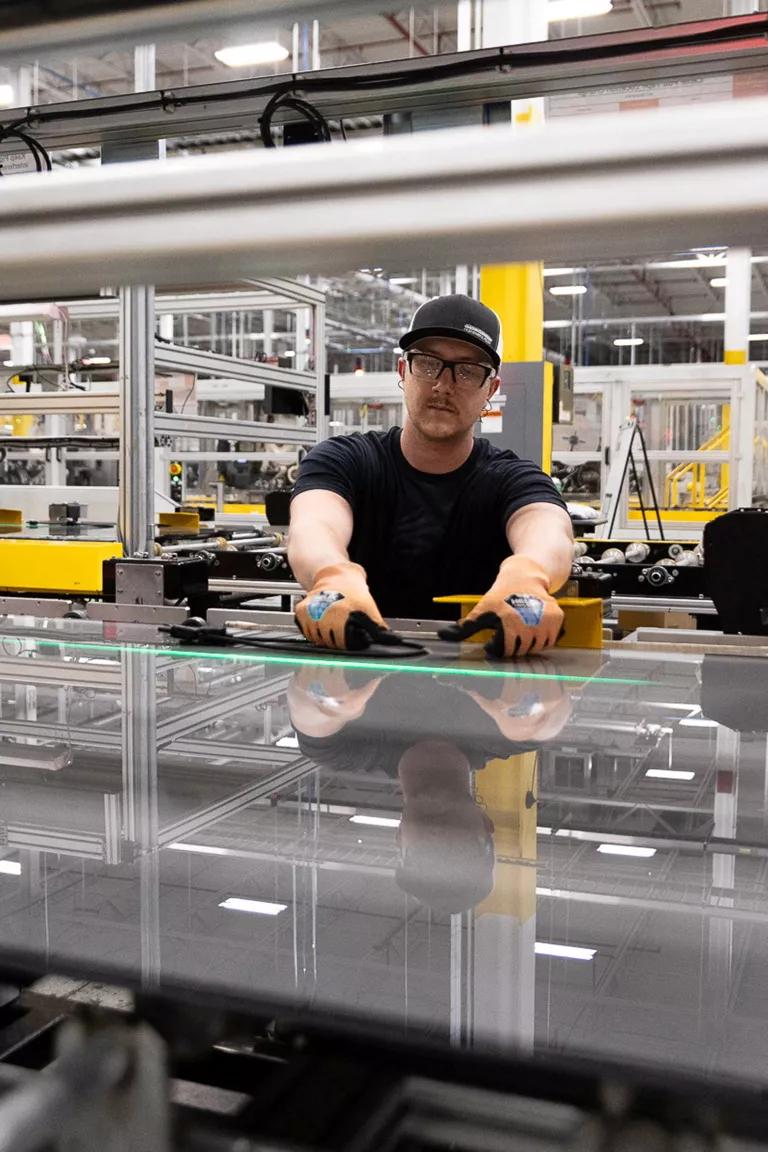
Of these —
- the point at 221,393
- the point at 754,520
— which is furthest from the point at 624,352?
the point at 754,520

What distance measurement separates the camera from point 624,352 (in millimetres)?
19000

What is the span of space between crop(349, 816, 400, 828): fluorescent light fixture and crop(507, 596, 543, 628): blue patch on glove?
0.84 m

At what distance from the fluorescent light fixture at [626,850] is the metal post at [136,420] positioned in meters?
2.26

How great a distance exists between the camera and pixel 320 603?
1564 mm

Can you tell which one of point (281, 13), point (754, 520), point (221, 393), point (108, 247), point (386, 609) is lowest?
point (386, 609)

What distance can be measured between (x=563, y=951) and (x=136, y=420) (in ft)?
8.20

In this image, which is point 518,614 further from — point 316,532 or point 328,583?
point 316,532

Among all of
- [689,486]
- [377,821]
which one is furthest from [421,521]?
[689,486]

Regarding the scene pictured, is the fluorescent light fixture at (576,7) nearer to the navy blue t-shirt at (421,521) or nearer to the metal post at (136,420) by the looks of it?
the metal post at (136,420)

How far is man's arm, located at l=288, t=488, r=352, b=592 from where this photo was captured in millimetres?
1924

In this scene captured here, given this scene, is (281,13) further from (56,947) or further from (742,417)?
(742,417)

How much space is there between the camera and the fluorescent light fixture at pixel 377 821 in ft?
2.39

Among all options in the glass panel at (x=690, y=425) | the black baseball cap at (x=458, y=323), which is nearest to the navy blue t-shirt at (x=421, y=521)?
the black baseball cap at (x=458, y=323)

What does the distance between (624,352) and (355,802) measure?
1922cm
